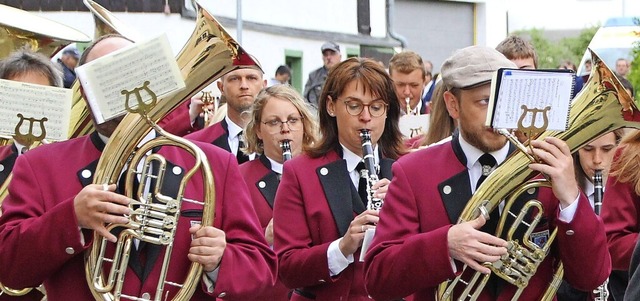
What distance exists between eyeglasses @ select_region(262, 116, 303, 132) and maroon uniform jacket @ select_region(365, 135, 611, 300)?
2.51 meters

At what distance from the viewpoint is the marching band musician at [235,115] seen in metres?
9.04

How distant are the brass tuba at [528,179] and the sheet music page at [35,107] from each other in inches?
72.1

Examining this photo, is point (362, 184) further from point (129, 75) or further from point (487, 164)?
point (129, 75)

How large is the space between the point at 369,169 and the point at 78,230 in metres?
1.67

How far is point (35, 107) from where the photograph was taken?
6.21m

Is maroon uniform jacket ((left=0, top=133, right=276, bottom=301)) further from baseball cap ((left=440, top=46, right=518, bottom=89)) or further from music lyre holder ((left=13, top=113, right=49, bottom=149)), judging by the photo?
baseball cap ((left=440, top=46, right=518, bottom=89))

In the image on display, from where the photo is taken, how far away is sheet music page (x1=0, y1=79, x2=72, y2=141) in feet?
20.2

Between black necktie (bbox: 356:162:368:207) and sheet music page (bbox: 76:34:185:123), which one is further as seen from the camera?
black necktie (bbox: 356:162:368:207)

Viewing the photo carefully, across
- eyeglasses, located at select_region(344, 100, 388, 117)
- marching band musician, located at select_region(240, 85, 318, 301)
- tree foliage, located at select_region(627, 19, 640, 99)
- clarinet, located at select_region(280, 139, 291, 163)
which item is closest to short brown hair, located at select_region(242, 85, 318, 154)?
marching band musician, located at select_region(240, 85, 318, 301)

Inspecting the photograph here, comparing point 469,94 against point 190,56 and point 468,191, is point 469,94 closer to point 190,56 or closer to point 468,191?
point 468,191

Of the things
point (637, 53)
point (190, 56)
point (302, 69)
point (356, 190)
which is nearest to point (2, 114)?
point (190, 56)

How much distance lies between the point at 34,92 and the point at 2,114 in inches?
6.4

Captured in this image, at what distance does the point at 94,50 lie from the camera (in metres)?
5.72

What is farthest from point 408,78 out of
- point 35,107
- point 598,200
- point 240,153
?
point 35,107
